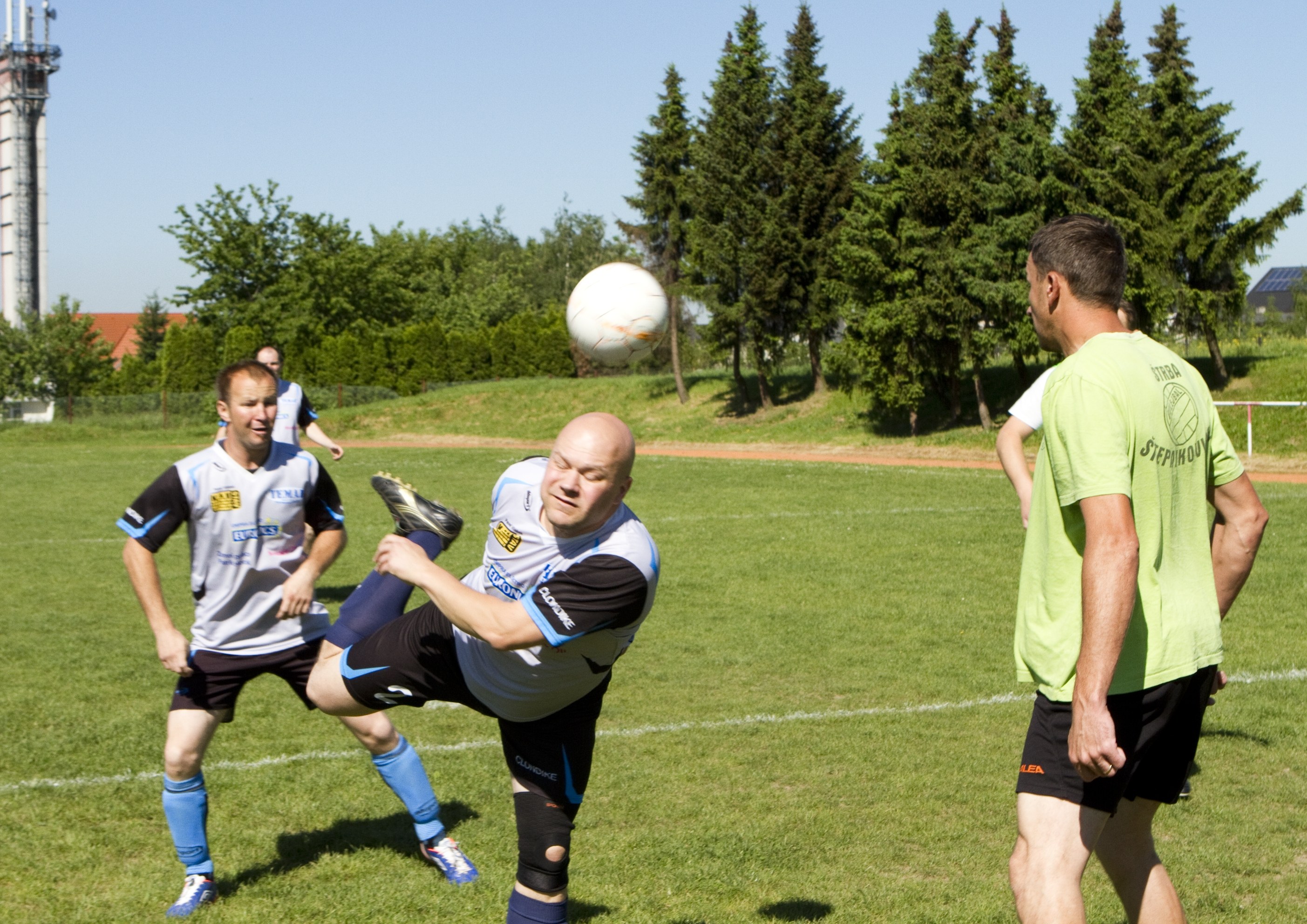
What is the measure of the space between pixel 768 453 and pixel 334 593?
72.8ft

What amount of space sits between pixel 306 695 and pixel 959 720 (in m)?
4.00

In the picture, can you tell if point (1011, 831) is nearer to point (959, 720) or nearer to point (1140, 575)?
point (959, 720)

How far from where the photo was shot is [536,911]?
3613 millimetres

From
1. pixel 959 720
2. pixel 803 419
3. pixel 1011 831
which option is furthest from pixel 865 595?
pixel 803 419

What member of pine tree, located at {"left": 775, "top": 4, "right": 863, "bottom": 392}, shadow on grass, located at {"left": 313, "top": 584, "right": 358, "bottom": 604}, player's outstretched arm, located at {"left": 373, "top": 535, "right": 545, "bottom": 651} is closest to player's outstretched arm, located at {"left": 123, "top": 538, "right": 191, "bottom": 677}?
player's outstretched arm, located at {"left": 373, "top": 535, "right": 545, "bottom": 651}

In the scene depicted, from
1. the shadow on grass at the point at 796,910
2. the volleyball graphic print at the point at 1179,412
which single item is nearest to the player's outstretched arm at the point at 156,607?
the shadow on grass at the point at 796,910

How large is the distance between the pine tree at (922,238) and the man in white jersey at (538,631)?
28.4 metres

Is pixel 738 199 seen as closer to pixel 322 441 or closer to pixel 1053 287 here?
pixel 322 441

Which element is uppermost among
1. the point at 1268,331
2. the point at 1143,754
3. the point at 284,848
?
the point at 1268,331

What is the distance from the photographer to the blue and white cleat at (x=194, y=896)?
4.47 meters

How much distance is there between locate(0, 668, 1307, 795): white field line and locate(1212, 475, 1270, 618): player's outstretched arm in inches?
150

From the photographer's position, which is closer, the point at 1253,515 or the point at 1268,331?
the point at 1253,515

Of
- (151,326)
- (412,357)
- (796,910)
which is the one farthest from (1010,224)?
(151,326)

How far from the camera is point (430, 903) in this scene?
4.58m
